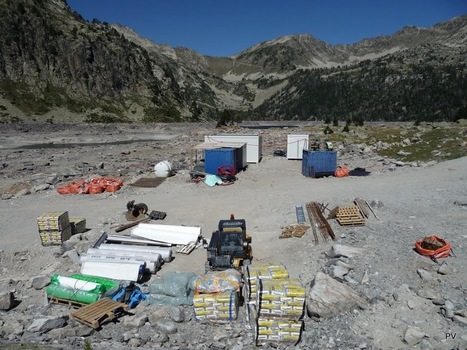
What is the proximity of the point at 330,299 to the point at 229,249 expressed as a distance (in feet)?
10.8

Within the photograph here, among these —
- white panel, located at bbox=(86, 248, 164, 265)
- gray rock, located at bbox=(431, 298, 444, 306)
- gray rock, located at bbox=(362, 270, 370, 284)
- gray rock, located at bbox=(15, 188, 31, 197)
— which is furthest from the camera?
gray rock, located at bbox=(15, 188, 31, 197)

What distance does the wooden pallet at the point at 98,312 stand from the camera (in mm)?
8508

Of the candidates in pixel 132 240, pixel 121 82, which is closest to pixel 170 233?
pixel 132 240

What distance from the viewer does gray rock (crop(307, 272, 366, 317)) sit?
28.2 ft

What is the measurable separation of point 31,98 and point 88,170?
72.6 metres

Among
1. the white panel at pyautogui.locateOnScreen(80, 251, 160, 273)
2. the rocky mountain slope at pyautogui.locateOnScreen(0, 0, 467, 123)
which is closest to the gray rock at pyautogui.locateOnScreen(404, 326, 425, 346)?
the white panel at pyautogui.locateOnScreen(80, 251, 160, 273)

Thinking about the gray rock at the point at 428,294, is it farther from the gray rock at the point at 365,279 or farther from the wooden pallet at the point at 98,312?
the wooden pallet at the point at 98,312

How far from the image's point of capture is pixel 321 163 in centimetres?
2284

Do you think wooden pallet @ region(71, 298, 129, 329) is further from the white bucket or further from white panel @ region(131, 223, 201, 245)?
the white bucket

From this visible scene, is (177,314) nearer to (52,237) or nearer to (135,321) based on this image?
(135,321)

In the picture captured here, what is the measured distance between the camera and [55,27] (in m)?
105

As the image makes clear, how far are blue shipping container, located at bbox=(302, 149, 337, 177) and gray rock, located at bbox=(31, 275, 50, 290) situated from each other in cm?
1627

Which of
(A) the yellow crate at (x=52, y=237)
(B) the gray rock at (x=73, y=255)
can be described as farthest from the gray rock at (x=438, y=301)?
(A) the yellow crate at (x=52, y=237)

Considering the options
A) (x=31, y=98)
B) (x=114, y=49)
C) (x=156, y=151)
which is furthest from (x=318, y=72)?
(x=156, y=151)
